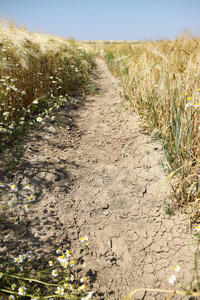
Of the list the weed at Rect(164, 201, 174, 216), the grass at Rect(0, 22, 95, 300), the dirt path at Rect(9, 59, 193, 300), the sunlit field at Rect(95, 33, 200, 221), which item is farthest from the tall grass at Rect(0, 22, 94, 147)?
the weed at Rect(164, 201, 174, 216)

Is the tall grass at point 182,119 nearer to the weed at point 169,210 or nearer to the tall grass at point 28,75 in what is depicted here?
the weed at point 169,210

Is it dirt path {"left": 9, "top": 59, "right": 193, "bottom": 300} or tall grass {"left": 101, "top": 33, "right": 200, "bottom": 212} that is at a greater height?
tall grass {"left": 101, "top": 33, "right": 200, "bottom": 212}

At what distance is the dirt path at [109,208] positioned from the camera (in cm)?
150

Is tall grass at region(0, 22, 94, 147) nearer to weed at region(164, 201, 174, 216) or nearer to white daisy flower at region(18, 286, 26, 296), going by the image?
white daisy flower at region(18, 286, 26, 296)

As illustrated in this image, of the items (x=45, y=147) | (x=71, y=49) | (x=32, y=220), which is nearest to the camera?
(x=32, y=220)

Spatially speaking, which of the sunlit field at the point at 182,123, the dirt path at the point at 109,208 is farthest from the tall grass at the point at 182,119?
the dirt path at the point at 109,208

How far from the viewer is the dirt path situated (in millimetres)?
1502

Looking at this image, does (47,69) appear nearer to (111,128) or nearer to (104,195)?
(111,128)

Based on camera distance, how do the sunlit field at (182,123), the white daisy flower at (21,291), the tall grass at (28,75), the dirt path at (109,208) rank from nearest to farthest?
→ the white daisy flower at (21,291) → the dirt path at (109,208) → the sunlit field at (182,123) → the tall grass at (28,75)

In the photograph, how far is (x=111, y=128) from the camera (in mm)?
3506

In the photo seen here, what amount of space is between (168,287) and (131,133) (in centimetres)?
209

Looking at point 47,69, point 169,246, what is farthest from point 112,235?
point 47,69

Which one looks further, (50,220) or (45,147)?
(45,147)

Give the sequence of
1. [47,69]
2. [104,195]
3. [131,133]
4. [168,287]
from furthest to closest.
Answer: [47,69] → [131,133] → [104,195] → [168,287]
